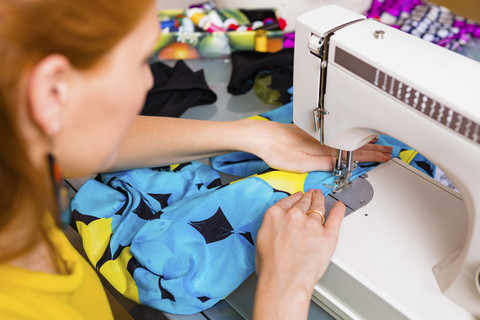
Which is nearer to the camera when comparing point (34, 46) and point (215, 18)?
point (34, 46)

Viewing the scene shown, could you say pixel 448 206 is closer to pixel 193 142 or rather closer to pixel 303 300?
pixel 303 300

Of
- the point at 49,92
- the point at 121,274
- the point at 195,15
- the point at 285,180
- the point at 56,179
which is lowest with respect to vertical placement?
the point at 121,274

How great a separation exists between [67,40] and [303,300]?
0.56 meters

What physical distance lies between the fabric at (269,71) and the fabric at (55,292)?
825 millimetres

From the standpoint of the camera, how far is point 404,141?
2.76ft

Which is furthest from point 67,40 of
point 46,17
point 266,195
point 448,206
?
point 448,206

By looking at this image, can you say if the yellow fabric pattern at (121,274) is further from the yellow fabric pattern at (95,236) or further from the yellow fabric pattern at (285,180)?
the yellow fabric pattern at (285,180)

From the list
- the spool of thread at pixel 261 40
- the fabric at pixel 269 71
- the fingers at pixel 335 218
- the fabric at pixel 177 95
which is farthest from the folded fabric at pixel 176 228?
the spool of thread at pixel 261 40

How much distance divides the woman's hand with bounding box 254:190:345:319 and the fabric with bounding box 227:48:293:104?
0.60 metres

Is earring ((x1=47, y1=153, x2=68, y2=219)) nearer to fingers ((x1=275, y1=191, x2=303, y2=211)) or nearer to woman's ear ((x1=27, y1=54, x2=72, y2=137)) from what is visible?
woman's ear ((x1=27, y1=54, x2=72, y2=137))

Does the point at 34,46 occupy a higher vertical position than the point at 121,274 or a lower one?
higher

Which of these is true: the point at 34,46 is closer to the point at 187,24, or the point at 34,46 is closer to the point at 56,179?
the point at 56,179

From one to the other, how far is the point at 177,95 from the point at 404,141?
0.86m

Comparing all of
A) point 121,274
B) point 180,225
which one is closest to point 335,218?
point 180,225
